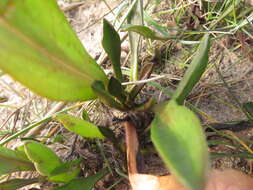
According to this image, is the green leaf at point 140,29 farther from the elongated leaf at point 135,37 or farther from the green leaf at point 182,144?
the green leaf at point 182,144

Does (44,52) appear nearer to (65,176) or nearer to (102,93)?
(102,93)

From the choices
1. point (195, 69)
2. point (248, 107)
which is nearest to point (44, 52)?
point (195, 69)

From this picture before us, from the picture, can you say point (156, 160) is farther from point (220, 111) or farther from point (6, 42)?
point (6, 42)

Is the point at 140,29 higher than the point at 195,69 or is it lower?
higher

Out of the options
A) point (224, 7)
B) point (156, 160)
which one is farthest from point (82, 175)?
point (224, 7)

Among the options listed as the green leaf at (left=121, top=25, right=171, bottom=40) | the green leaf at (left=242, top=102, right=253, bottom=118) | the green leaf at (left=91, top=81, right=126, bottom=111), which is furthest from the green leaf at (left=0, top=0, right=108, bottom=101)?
the green leaf at (left=242, top=102, right=253, bottom=118)

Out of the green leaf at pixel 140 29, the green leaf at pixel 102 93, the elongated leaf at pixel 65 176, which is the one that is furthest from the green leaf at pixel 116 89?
the elongated leaf at pixel 65 176
